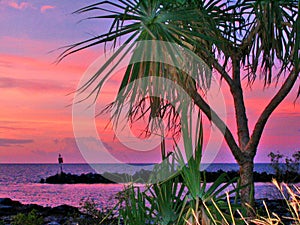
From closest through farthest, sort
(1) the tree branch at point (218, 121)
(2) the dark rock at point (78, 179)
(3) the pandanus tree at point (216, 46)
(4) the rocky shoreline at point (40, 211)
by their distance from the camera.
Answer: (3) the pandanus tree at point (216, 46)
(1) the tree branch at point (218, 121)
(4) the rocky shoreline at point (40, 211)
(2) the dark rock at point (78, 179)

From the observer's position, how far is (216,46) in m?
4.86

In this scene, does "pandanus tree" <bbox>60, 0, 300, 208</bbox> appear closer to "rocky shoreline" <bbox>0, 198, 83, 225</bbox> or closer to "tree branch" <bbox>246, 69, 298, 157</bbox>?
"tree branch" <bbox>246, 69, 298, 157</bbox>

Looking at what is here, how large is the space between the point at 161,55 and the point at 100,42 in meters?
0.42

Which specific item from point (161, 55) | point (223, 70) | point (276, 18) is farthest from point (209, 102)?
point (161, 55)

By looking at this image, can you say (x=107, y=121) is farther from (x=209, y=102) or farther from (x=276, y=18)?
(x=276, y=18)

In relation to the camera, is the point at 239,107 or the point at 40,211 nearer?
the point at 239,107

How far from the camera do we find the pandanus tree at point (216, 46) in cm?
397

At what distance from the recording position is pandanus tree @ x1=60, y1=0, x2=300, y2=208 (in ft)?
13.0

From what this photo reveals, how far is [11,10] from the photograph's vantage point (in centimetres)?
788

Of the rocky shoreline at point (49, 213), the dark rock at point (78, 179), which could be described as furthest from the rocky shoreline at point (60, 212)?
the dark rock at point (78, 179)

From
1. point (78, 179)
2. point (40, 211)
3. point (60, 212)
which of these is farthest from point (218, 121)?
point (78, 179)

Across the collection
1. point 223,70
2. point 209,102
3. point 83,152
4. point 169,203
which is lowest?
point 169,203

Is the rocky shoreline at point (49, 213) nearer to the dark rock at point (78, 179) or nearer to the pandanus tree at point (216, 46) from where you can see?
the pandanus tree at point (216, 46)

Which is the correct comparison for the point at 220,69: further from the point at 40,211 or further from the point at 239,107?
the point at 40,211
